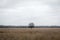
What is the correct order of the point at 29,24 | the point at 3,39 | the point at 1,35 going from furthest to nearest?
the point at 29,24 → the point at 1,35 → the point at 3,39

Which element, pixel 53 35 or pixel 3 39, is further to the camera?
pixel 53 35

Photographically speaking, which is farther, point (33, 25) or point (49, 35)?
point (33, 25)

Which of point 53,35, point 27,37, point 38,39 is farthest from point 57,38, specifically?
point 27,37

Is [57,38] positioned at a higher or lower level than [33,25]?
lower

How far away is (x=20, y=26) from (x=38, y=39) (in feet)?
8.16

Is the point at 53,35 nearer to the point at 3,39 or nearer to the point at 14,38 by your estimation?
the point at 14,38

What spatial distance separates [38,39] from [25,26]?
2.37 metres

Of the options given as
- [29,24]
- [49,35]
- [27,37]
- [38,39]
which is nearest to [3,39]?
[27,37]

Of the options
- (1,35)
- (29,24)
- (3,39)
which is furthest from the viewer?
(29,24)

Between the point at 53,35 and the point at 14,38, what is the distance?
142 cm

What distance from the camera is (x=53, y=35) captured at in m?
5.30

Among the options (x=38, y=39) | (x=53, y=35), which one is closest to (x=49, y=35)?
(x=53, y=35)

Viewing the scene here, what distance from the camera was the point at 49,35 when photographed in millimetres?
5293

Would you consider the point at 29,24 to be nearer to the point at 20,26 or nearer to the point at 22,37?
the point at 20,26
